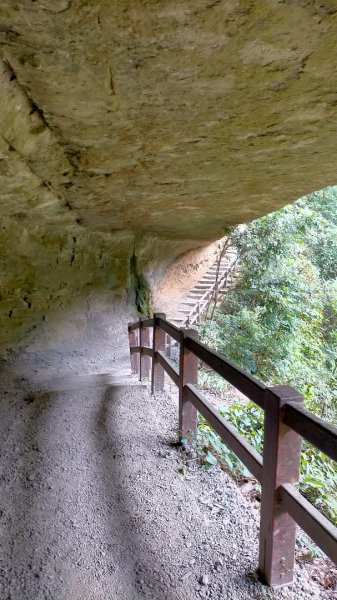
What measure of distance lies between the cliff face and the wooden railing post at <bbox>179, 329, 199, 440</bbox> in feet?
5.53

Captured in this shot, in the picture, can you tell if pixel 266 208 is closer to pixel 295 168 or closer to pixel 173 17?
pixel 295 168

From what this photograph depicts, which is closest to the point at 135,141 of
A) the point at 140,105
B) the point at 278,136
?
the point at 140,105

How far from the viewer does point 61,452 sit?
3373 millimetres

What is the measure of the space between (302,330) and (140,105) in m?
9.24

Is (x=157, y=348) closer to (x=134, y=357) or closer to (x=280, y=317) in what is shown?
(x=134, y=357)

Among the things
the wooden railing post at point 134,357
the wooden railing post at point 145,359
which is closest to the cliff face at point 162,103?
the wooden railing post at point 145,359

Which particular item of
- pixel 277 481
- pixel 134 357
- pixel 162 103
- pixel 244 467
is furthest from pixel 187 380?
pixel 134 357

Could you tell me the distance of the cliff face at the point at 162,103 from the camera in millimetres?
1869

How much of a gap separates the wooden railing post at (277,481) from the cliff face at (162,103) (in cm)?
178

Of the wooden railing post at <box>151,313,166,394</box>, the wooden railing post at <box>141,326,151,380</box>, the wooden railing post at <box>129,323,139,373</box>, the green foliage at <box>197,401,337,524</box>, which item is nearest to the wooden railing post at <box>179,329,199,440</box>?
the green foliage at <box>197,401,337,524</box>

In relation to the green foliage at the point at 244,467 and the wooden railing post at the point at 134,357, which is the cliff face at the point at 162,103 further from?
the green foliage at the point at 244,467

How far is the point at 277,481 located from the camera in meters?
1.78

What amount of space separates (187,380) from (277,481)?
1.40 m

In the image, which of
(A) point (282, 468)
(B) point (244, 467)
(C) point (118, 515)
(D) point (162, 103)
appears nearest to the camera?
(A) point (282, 468)
